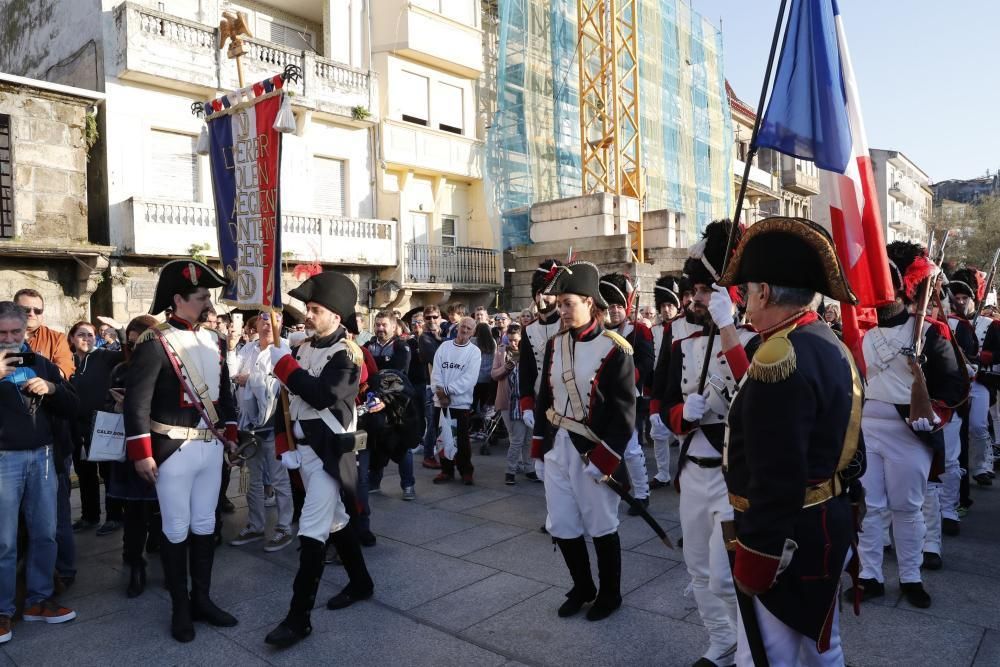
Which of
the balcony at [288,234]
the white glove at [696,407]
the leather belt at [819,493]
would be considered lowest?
the leather belt at [819,493]

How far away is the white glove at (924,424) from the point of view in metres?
4.53

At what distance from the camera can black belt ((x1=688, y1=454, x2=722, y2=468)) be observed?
3709 mm

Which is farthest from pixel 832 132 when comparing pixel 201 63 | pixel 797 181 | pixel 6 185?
pixel 797 181

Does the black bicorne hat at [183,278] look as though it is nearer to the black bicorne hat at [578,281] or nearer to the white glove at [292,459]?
the white glove at [292,459]

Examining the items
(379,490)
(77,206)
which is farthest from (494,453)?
(77,206)

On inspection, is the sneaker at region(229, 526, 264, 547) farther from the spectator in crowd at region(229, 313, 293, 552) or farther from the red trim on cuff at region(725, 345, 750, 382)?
the red trim on cuff at region(725, 345, 750, 382)

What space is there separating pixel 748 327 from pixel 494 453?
7.06 meters

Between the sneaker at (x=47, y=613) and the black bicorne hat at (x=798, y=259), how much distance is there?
4.65 m

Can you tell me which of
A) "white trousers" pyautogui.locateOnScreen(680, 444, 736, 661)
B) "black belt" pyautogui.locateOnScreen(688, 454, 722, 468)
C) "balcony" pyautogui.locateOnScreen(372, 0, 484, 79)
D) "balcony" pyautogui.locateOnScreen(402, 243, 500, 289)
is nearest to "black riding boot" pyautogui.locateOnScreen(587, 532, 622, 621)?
"white trousers" pyautogui.locateOnScreen(680, 444, 736, 661)

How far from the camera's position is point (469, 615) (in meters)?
4.57

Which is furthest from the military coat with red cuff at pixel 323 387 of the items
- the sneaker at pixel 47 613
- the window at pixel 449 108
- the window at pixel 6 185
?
the window at pixel 449 108

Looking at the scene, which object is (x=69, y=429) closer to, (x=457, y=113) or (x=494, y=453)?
(x=494, y=453)

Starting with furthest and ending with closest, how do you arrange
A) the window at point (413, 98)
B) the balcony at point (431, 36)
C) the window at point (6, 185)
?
the window at point (413, 98) → the balcony at point (431, 36) → the window at point (6, 185)

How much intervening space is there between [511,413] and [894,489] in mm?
5014
